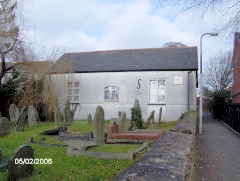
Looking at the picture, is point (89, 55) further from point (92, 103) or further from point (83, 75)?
point (92, 103)

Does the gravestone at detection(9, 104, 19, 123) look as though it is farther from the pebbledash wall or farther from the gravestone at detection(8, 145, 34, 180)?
the gravestone at detection(8, 145, 34, 180)

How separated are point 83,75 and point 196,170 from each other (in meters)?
16.5

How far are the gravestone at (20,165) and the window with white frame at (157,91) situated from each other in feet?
50.9

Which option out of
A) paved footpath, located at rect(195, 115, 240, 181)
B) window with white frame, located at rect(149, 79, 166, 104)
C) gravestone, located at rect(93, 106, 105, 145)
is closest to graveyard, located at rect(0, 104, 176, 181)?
gravestone, located at rect(93, 106, 105, 145)

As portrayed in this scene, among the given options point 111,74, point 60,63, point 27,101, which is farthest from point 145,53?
point 27,101

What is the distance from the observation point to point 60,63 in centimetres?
1958

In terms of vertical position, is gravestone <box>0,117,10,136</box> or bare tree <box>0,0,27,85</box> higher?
bare tree <box>0,0,27,85</box>

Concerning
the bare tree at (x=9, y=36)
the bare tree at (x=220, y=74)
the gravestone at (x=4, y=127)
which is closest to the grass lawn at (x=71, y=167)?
the gravestone at (x=4, y=127)

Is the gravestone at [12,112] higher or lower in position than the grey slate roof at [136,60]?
lower

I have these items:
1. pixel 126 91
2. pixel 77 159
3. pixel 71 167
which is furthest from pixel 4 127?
pixel 126 91

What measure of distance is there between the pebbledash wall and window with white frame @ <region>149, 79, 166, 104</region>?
11 centimetres

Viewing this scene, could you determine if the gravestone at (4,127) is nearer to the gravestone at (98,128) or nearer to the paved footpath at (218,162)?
the gravestone at (98,128)

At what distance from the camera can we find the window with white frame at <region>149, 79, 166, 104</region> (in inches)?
804

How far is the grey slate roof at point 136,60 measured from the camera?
20703mm
